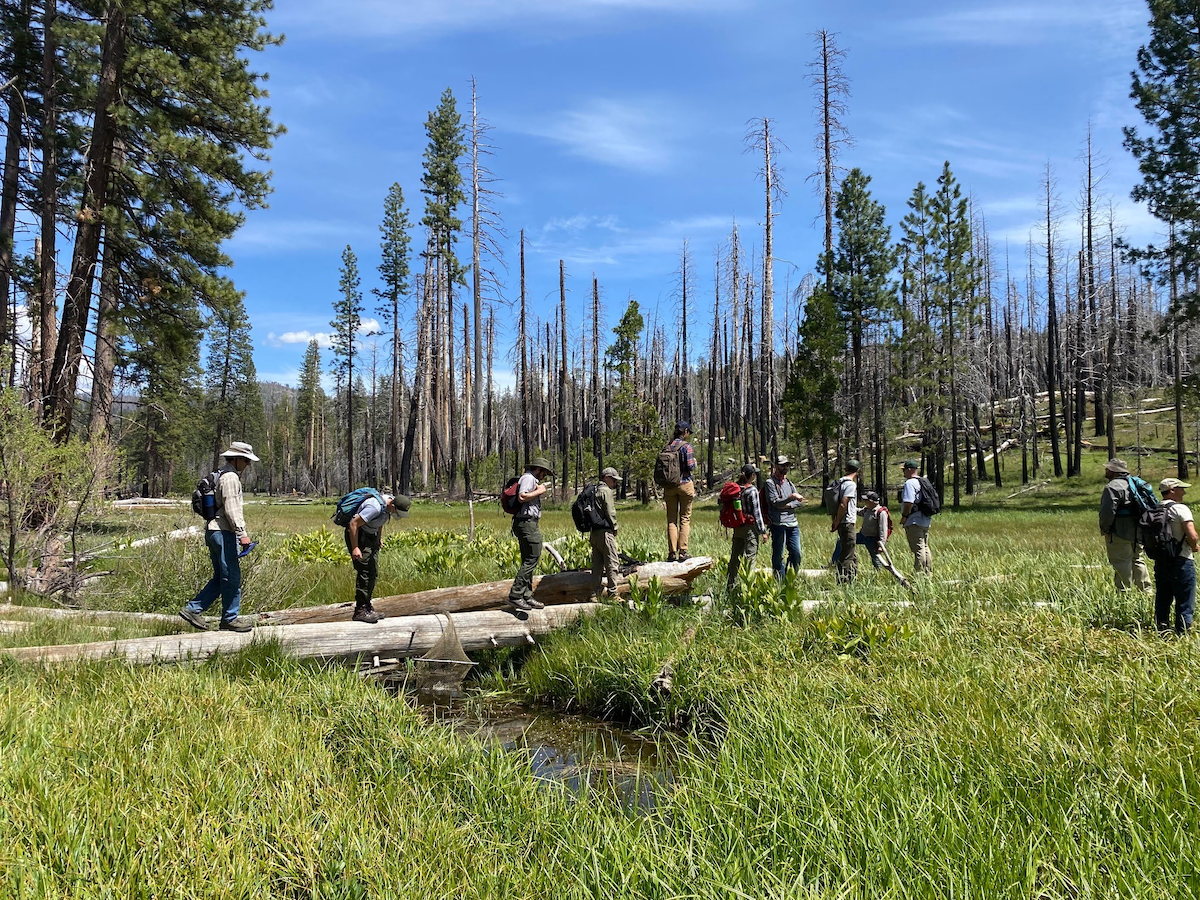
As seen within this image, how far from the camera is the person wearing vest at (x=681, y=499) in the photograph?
973 centimetres

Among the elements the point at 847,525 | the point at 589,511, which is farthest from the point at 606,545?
the point at 847,525

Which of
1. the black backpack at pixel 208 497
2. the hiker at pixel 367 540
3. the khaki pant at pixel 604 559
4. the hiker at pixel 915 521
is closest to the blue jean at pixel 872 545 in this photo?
the hiker at pixel 915 521

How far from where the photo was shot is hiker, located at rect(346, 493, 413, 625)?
746 cm

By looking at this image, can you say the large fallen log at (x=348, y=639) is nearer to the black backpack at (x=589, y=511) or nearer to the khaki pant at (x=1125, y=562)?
the black backpack at (x=589, y=511)

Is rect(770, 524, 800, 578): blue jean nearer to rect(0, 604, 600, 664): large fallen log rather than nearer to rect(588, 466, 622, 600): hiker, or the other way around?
rect(588, 466, 622, 600): hiker

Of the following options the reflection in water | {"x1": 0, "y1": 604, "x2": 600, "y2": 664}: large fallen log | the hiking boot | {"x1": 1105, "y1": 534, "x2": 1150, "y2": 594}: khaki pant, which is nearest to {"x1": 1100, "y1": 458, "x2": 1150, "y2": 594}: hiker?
{"x1": 1105, "y1": 534, "x2": 1150, "y2": 594}: khaki pant

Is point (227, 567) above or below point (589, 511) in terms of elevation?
below

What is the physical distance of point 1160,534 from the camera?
6555mm

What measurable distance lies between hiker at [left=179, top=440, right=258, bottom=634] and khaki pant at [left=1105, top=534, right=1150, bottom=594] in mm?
9417

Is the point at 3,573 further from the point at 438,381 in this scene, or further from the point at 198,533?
the point at 438,381

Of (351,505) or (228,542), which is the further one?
(351,505)

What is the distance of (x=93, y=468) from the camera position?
28.9 feet

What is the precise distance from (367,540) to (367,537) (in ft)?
0.16

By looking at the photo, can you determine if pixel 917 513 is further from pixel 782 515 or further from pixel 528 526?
pixel 528 526
